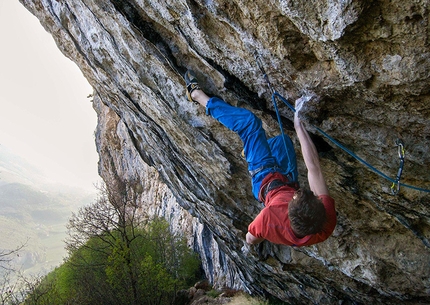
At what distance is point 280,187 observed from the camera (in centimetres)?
398

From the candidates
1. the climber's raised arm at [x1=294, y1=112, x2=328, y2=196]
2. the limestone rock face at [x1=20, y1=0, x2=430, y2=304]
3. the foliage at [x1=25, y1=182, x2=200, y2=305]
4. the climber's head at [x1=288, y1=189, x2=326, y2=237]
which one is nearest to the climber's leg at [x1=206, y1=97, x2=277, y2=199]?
the limestone rock face at [x1=20, y1=0, x2=430, y2=304]

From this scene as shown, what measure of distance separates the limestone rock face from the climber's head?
1.14 meters

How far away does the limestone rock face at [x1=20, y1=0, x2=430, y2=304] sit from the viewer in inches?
110

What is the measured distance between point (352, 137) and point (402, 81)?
1.18 metres

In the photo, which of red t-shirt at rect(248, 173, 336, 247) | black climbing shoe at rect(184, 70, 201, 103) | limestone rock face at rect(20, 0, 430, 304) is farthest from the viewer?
black climbing shoe at rect(184, 70, 201, 103)

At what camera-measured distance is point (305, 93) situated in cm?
364

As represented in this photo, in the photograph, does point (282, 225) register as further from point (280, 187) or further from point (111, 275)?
point (111, 275)

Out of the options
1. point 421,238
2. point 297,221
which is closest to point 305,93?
Result: point 297,221

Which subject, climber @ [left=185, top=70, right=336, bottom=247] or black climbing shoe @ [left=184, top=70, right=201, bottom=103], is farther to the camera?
black climbing shoe @ [left=184, top=70, right=201, bottom=103]

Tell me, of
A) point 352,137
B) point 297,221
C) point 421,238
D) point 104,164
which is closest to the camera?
point 297,221

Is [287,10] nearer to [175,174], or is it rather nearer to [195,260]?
[175,174]

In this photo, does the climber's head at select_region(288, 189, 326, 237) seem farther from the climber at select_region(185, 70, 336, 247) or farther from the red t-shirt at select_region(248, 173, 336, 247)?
the red t-shirt at select_region(248, 173, 336, 247)

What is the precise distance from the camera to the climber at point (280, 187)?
314 centimetres

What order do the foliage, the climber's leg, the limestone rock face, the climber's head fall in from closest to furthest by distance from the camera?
1. the limestone rock face
2. the climber's head
3. the climber's leg
4. the foliage
